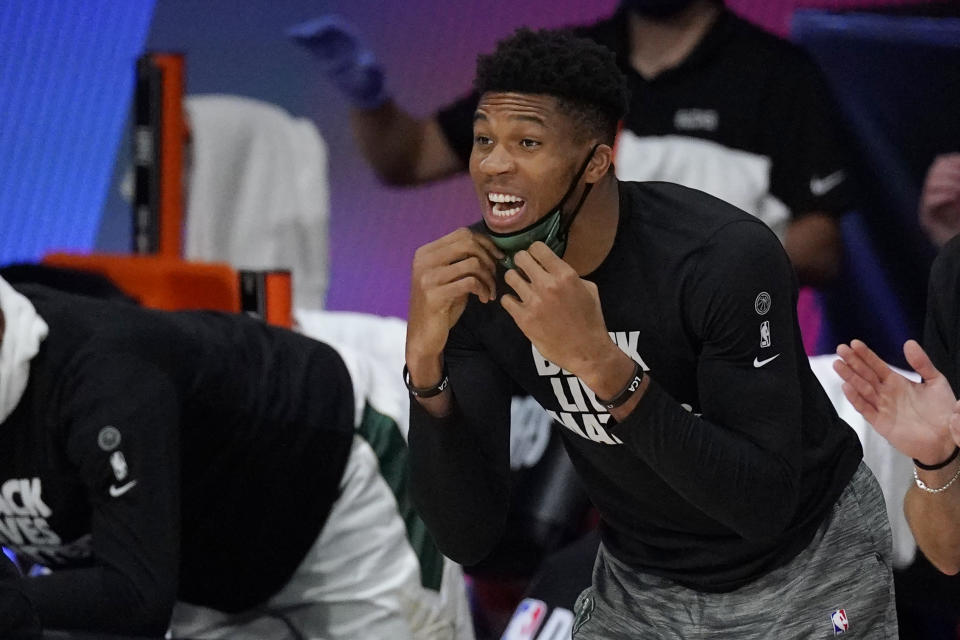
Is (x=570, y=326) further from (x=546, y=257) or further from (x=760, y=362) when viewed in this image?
(x=760, y=362)

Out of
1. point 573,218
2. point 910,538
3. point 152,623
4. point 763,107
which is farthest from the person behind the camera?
point 763,107

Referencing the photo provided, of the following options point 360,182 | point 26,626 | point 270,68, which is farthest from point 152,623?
point 270,68

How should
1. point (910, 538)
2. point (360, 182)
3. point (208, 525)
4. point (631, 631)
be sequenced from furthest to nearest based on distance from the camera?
point (360, 182) → point (910, 538) → point (208, 525) → point (631, 631)

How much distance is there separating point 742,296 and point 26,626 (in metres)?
0.96

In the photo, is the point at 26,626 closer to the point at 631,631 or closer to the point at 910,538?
the point at 631,631

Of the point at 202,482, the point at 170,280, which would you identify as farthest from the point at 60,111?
the point at 202,482

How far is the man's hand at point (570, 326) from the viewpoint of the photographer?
62.6 inches

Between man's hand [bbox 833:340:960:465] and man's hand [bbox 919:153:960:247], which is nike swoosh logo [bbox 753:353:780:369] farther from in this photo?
man's hand [bbox 919:153:960:247]

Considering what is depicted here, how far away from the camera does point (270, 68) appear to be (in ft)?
16.5

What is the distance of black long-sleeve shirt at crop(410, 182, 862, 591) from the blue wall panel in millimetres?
3642

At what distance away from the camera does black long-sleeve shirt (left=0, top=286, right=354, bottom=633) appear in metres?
2.20

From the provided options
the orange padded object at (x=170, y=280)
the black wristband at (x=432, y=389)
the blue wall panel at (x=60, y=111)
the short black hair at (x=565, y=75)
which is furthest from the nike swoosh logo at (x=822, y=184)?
the blue wall panel at (x=60, y=111)

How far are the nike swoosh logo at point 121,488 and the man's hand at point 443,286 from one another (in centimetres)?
65

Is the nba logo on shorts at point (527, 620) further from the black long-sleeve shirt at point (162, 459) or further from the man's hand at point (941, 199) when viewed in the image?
the man's hand at point (941, 199)
